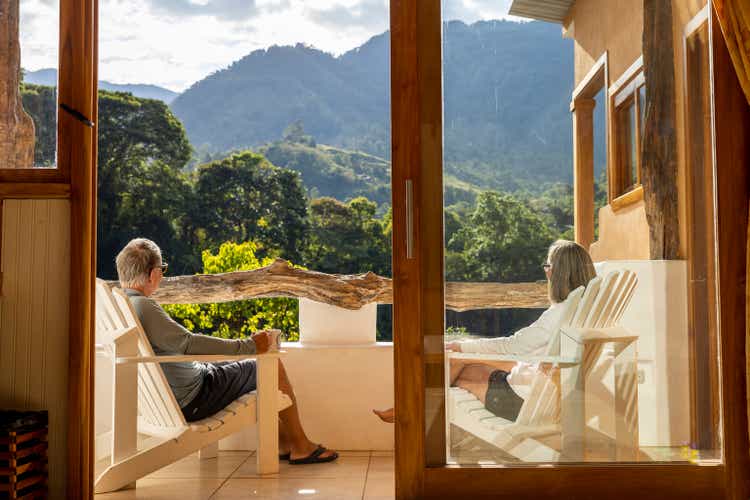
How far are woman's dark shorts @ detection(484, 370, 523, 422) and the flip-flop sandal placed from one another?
4.64ft

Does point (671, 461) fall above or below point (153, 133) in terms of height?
below

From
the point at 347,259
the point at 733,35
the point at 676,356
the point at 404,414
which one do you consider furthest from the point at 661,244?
the point at 347,259

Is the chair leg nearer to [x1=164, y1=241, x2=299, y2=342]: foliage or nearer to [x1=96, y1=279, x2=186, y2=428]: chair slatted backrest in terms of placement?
[x1=96, y1=279, x2=186, y2=428]: chair slatted backrest

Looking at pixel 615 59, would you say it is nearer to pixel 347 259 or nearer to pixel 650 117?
pixel 650 117

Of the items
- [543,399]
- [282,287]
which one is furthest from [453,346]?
[282,287]

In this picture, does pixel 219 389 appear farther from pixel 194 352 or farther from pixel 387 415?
pixel 387 415

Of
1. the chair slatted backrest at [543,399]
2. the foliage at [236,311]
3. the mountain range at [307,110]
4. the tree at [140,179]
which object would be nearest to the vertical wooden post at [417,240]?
the chair slatted backrest at [543,399]

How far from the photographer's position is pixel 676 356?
9.09 ft

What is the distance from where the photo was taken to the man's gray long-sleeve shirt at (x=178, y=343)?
3.48 metres

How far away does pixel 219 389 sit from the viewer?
11.9 feet

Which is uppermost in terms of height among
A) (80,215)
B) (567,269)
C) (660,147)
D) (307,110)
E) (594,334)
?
(307,110)

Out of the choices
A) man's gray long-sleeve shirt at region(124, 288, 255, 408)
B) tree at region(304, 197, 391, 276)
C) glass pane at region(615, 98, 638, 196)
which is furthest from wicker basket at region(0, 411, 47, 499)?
tree at region(304, 197, 391, 276)

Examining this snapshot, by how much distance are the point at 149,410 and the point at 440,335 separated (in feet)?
5.05

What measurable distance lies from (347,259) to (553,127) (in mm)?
14050
